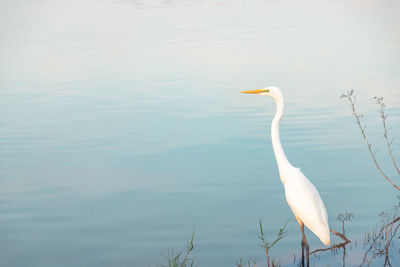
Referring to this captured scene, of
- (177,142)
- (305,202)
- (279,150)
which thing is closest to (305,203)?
(305,202)

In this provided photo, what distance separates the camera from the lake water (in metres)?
6.22

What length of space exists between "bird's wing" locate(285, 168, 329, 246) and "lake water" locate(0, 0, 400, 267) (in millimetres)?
336

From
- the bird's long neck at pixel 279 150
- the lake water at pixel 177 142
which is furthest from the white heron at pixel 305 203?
the lake water at pixel 177 142

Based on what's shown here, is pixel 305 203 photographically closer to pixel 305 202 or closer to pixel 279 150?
pixel 305 202

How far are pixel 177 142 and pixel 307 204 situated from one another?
417cm

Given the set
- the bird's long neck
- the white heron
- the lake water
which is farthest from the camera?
the lake water

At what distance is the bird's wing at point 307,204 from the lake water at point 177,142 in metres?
0.34

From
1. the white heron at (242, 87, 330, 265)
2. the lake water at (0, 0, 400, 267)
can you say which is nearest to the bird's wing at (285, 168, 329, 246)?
the white heron at (242, 87, 330, 265)

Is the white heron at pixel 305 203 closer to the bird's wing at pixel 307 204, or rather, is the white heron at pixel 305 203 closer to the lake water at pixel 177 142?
the bird's wing at pixel 307 204

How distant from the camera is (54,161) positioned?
862 cm

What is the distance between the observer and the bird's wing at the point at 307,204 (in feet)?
17.0

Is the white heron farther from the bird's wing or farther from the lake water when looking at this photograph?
the lake water

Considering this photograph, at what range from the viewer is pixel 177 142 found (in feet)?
30.2

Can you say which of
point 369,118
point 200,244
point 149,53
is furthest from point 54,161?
point 149,53
